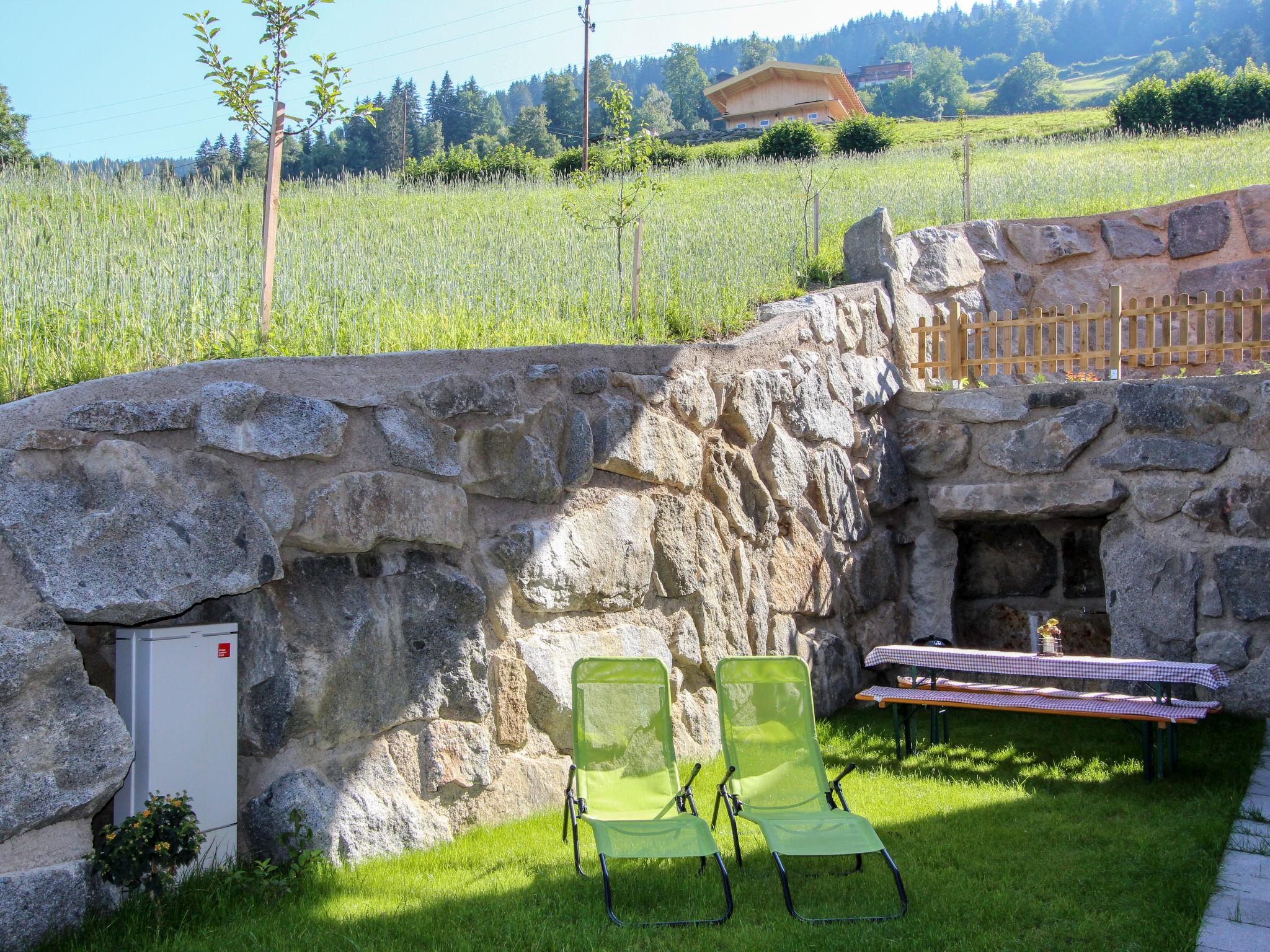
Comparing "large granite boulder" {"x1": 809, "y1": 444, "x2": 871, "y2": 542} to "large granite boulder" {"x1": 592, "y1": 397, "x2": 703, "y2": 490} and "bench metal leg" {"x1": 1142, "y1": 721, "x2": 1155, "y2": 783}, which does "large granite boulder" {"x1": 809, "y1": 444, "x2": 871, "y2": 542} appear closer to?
"large granite boulder" {"x1": 592, "y1": 397, "x2": 703, "y2": 490}

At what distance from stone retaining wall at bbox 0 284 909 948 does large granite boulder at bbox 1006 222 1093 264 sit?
5.45m

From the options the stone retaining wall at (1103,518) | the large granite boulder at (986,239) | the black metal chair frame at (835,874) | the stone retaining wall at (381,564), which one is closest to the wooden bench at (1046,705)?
the stone retaining wall at (381,564)

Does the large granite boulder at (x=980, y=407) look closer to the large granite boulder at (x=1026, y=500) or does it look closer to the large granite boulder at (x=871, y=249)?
the large granite boulder at (x=1026, y=500)

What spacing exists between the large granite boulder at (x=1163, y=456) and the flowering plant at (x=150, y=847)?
6.42 metres

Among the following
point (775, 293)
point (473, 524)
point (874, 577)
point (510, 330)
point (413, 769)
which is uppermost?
point (775, 293)

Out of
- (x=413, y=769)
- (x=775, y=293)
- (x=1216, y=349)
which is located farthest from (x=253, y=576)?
(x=1216, y=349)

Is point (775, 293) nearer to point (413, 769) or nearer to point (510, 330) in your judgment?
point (510, 330)

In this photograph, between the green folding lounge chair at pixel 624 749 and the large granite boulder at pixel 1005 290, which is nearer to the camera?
the green folding lounge chair at pixel 624 749

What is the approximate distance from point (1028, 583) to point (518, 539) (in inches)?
199

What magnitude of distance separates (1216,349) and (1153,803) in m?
4.27

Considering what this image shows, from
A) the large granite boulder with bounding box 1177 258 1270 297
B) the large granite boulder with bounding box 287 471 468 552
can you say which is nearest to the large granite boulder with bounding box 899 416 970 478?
the large granite boulder with bounding box 1177 258 1270 297

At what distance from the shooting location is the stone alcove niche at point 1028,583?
26.6 ft

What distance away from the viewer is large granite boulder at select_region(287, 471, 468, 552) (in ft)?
14.1

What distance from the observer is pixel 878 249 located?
9125 millimetres
